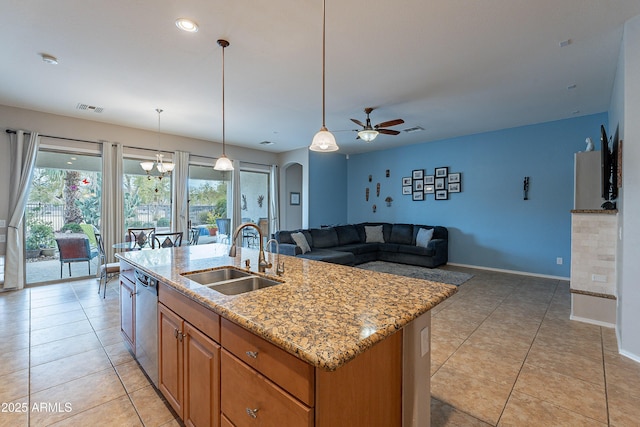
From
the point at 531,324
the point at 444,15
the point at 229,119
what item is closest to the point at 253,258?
the point at 444,15

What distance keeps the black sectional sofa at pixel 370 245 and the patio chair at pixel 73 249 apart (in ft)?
10.9

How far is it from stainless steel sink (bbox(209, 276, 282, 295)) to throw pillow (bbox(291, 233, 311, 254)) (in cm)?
370

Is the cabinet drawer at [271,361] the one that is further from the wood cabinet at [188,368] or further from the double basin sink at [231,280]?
the double basin sink at [231,280]

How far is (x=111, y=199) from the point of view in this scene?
5.32m

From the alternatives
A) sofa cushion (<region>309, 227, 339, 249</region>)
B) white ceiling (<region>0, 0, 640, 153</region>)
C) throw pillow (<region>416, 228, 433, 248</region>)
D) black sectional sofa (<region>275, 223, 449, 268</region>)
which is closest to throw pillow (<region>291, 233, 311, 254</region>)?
black sectional sofa (<region>275, 223, 449, 268</region>)

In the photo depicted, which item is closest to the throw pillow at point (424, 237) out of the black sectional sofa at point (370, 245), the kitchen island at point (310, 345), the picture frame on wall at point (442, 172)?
the black sectional sofa at point (370, 245)

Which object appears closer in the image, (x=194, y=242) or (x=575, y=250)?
(x=575, y=250)

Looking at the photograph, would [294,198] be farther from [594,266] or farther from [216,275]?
[594,266]

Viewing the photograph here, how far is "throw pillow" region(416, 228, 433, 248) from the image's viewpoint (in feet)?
20.7

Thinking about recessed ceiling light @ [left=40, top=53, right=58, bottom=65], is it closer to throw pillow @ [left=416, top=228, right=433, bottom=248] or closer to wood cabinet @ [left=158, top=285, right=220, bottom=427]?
wood cabinet @ [left=158, top=285, right=220, bottom=427]

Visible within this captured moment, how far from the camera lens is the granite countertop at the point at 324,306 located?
3.14 ft

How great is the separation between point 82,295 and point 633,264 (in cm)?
648

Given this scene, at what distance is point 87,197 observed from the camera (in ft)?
17.3

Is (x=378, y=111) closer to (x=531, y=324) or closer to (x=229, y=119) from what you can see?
(x=229, y=119)
